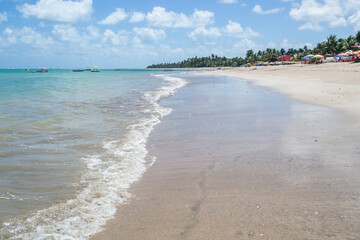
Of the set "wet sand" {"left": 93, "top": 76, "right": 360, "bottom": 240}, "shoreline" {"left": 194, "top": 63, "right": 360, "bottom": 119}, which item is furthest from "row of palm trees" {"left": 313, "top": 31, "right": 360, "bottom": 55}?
"wet sand" {"left": 93, "top": 76, "right": 360, "bottom": 240}

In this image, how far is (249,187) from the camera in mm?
4953

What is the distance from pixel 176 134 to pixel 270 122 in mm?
3737

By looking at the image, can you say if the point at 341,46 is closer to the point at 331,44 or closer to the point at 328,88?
the point at 331,44

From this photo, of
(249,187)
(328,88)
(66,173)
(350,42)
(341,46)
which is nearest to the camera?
(249,187)

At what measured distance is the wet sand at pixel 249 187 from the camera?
366cm

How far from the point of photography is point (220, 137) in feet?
28.3

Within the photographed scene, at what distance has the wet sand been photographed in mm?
3658

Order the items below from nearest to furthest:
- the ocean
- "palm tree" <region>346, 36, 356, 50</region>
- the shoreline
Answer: the ocean < the shoreline < "palm tree" <region>346, 36, 356, 50</region>

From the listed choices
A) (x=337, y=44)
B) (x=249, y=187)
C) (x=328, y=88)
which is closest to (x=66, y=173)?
(x=249, y=187)

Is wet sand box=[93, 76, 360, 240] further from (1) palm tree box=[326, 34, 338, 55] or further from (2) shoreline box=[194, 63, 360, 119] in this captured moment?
(1) palm tree box=[326, 34, 338, 55]

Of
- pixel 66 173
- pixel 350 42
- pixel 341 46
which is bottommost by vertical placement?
pixel 66 173

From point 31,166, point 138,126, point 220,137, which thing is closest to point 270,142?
point 220,137

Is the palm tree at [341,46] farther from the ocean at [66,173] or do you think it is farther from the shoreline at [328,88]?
the ocean at [66,173]

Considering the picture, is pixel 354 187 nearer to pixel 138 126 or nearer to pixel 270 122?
pixel 270 122
